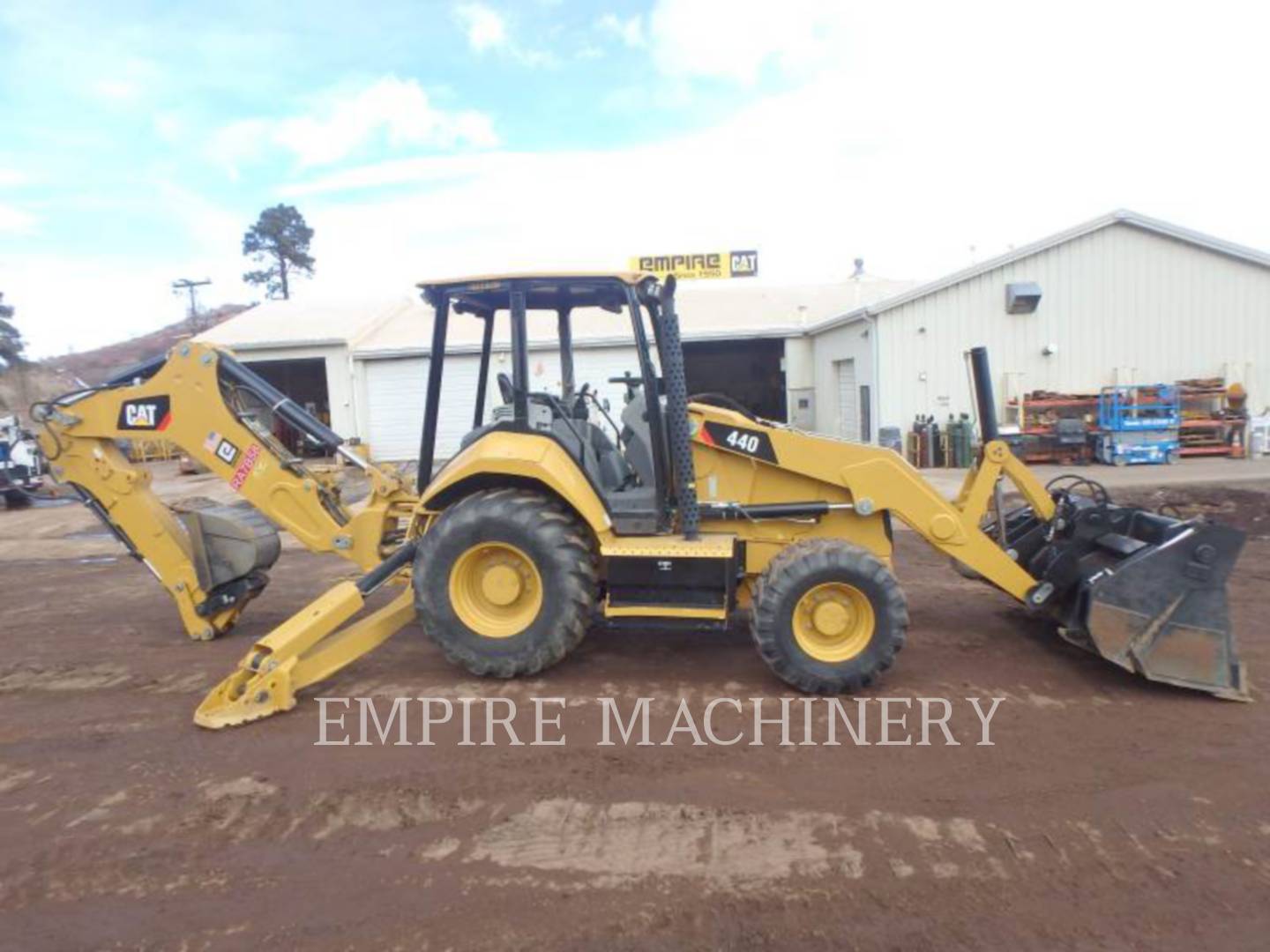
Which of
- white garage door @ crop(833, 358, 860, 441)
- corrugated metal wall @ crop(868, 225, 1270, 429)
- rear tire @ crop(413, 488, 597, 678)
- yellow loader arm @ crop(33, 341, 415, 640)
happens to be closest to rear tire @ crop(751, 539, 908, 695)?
rear tire @ crop(413, 488, 597, 678)

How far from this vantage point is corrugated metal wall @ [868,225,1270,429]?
1772 cm

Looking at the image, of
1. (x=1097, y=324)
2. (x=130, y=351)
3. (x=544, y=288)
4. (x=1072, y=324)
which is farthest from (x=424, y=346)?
(x=130, y=351)

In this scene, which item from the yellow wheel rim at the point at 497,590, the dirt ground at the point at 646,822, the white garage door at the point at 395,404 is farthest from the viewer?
the white garage door at the point at 395,404

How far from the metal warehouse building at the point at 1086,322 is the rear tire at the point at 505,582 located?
46.8ft

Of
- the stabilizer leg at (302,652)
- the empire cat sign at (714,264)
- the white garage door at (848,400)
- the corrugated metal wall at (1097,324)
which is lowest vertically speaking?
the stabilizer leg at (302,652)

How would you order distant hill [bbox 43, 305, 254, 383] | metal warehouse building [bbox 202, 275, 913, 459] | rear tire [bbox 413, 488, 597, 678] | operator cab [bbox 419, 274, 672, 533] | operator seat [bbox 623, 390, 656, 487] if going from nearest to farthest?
rear tire [bbox 413, 488, 597, 678]
operator cab [bbox 419, 274, 672, 533]
operator seat [bbox 623, 390, 656, 487]
metal warehouse building [bbox 202, 275, 913, 459]
distant hill [bbox 43, 305, 254, 383]

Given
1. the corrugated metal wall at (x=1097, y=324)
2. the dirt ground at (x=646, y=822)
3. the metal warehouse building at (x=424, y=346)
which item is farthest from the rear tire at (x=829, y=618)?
the corrugated metal wall at (x=1097, y=324)

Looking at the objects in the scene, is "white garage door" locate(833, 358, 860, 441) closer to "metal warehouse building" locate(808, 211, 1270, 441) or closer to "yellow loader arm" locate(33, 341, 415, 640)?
"metal warehouse building" locate(808, 211, 1270, 441)

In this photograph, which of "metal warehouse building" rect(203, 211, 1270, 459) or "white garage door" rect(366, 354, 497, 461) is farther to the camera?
"white garage door" rect(366, 354, 497, 461)

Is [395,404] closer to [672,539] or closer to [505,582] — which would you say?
[505,582]

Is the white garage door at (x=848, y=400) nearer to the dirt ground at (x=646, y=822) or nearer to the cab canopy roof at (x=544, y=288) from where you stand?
the dirt ground at (x=646, y=822)

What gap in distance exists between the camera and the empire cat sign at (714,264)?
27.7 meters

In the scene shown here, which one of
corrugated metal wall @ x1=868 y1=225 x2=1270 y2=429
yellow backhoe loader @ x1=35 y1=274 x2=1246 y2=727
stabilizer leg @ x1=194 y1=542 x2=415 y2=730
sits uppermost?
corrugated metal wall @ x1=868 y1=225 x2=1270 y2=429

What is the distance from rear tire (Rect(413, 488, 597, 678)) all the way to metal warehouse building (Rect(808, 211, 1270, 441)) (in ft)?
46.8
